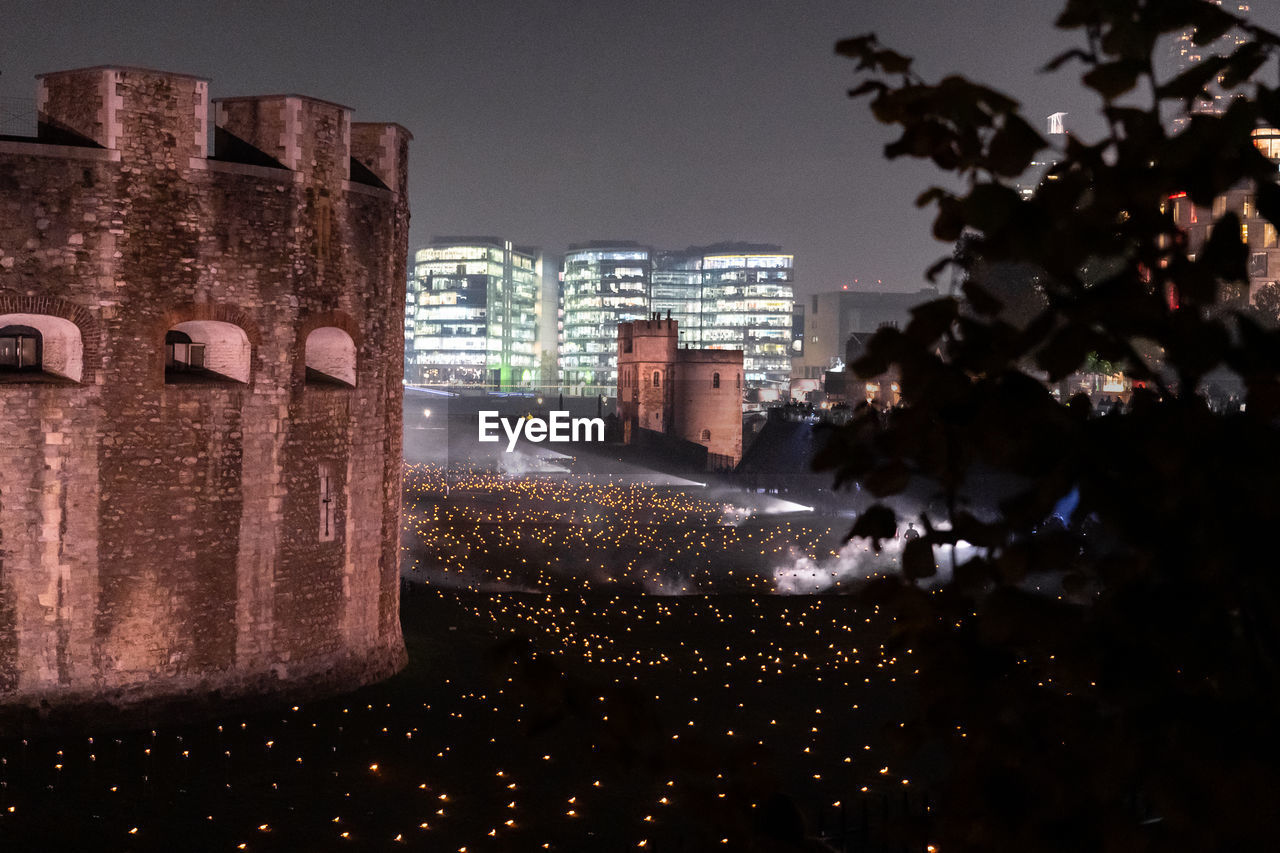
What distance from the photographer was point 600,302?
170250mm

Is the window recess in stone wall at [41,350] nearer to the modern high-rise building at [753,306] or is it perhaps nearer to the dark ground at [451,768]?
the dark ground at [451,768]

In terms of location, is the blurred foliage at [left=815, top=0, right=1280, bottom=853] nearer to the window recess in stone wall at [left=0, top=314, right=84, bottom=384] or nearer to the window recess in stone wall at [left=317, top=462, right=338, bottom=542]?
the window recess in stone wall at [left=0, top=314, right=84, bottom=384]

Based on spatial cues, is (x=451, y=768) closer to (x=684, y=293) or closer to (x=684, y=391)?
(x=684, y=391)

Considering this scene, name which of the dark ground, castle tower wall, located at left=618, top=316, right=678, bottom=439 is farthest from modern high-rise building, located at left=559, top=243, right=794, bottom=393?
the dark ground

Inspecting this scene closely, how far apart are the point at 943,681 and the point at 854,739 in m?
12.9

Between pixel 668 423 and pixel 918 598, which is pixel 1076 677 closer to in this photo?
pixel 918 598

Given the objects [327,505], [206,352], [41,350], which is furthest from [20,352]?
[327,505]

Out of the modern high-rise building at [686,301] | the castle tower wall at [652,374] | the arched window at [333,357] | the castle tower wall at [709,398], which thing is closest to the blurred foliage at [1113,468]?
the arched window at [333,357]

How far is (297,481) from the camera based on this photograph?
1560cm

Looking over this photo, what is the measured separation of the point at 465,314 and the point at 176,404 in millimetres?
154655

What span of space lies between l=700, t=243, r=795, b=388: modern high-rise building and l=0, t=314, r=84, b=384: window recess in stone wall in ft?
525

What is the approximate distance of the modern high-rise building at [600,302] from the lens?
170 m

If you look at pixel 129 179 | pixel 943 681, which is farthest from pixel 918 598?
pixel 129 179

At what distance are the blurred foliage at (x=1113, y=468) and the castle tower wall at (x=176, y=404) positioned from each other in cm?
1368
